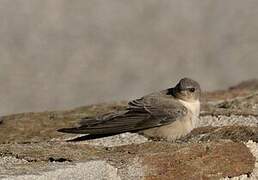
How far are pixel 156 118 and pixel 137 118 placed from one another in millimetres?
198

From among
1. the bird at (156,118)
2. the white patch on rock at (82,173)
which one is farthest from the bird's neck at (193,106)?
the white patch on rock at (82,173)

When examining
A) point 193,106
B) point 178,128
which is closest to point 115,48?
point 193,106

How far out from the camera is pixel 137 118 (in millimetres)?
6008

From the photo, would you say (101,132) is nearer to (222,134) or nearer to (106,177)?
(222,134)

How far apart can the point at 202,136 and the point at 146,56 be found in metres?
16.7

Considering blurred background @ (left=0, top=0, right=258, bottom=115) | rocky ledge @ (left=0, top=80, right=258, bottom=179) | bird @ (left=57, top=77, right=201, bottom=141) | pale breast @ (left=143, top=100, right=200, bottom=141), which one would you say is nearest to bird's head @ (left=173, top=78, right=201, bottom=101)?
bird @ (left=57, top=77, right=201, bottom=141)

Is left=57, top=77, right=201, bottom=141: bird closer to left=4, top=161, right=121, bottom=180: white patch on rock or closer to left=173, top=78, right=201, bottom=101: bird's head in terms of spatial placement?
left=173, top=78, right=201, bottom=101: bird's head

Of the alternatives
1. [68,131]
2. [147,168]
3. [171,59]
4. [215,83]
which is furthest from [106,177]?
[171,59]

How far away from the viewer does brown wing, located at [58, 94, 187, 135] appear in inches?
214

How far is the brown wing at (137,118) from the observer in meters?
5.44

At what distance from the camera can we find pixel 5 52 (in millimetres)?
21891

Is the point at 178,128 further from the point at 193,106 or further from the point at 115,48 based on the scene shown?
the point at 115,48

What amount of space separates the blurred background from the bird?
11336 millimetres

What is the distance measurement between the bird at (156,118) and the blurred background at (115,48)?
11336 millimetres
